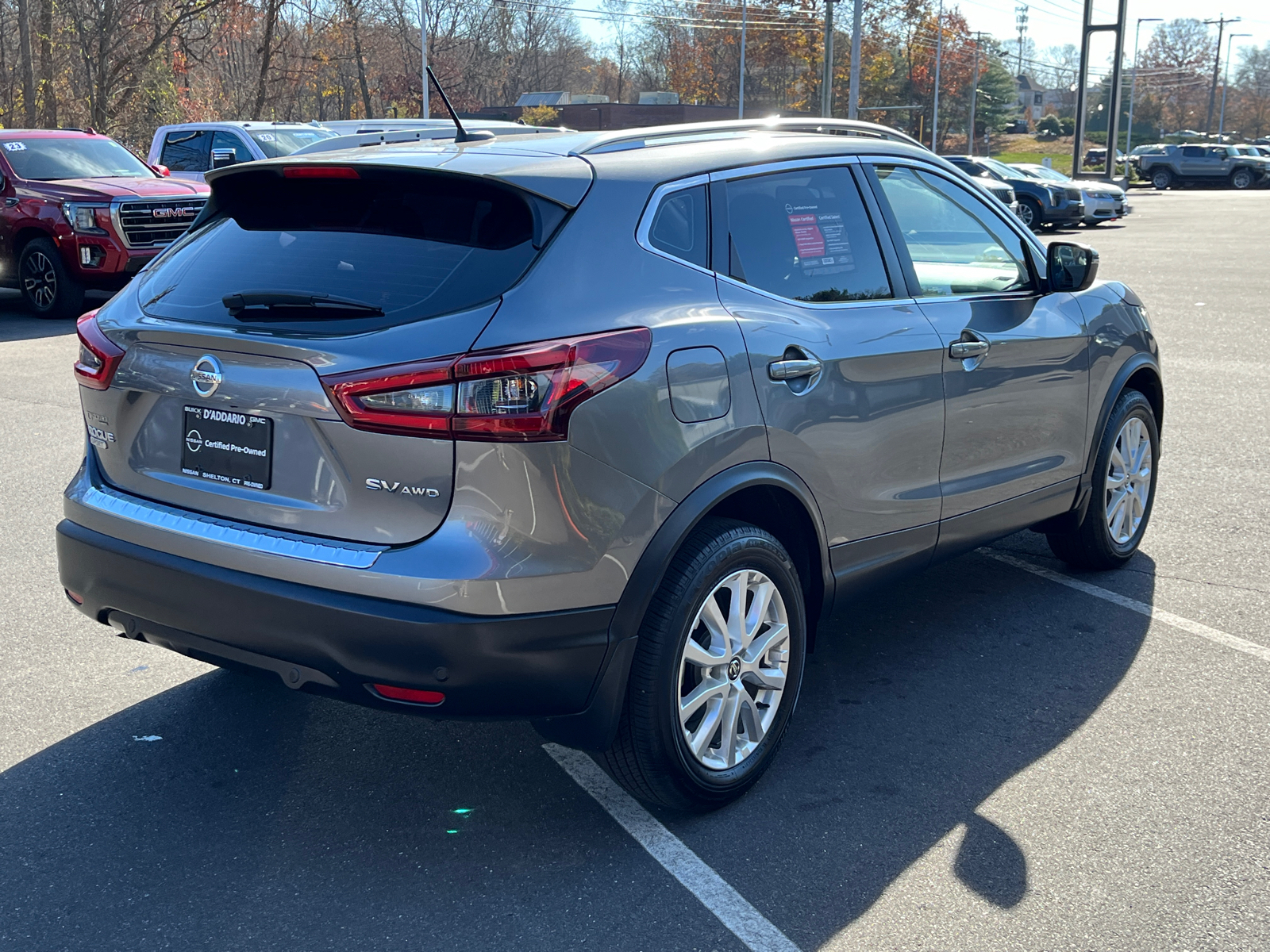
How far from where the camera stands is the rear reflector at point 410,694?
298cm

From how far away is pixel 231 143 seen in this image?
56.2ft

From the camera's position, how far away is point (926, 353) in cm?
412

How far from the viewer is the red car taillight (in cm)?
289

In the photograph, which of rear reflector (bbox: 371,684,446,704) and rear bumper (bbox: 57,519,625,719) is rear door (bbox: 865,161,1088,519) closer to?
rear bumper (bbox: 57,519,625,719)

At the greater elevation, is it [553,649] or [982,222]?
[982,222]

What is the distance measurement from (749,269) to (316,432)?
1328 millimetres

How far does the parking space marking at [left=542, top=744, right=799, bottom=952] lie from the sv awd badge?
1.14 metres

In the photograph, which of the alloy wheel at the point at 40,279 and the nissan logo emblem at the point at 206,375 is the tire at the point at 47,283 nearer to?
the alloy wheel at the point at 40,279

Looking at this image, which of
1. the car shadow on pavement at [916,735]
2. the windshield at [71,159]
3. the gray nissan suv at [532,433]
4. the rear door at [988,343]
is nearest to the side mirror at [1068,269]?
the rear door at [988,343]

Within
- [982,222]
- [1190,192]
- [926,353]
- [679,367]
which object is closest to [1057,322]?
[982,222]

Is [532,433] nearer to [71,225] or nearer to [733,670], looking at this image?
[733,670]

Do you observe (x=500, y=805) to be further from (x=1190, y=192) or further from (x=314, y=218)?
(x=1190, y=192)

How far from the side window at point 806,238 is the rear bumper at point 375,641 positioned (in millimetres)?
1194

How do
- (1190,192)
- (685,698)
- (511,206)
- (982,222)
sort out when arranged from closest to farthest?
(511,206), (685,698), (982,222), (1190,192)
